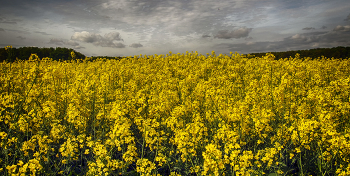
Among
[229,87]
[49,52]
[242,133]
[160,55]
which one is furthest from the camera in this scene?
[49,52]

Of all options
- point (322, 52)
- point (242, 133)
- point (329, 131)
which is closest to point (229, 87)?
point (242, 133)

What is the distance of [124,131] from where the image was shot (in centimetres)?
258

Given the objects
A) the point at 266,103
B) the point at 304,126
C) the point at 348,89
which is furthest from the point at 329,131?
the point at 348,89

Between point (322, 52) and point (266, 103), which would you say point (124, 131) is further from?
point (322, 52)

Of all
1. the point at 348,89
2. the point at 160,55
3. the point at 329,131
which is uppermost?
the point at 160,55

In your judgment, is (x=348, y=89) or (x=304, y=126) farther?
(x=348, y=89)

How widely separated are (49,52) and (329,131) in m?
32.3

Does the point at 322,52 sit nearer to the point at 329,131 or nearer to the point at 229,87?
the point at 229,87

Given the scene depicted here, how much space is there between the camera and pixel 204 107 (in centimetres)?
516

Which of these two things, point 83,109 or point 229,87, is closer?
point 83,109

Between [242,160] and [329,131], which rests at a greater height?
[329,131]

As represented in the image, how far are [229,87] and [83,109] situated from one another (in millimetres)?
4367

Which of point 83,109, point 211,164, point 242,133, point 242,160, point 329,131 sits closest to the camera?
point 211,164

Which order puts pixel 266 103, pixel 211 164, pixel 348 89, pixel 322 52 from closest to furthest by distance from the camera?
pixel 211 164 → pixel 266 103 → pixel 348 89 → pixel 322 52
